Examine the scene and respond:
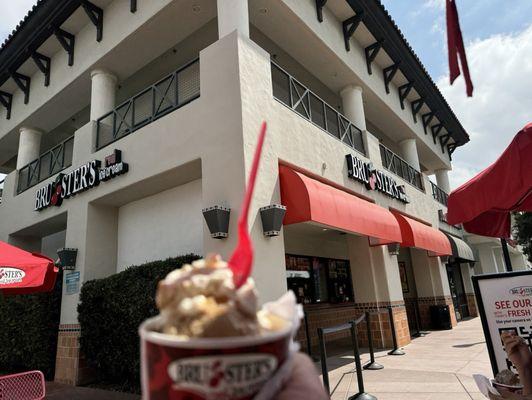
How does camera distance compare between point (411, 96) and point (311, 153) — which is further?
point (411, 96)

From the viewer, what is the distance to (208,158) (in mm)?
6703

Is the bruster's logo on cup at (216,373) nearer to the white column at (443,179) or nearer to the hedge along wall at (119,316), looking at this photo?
the hedge along wall at (119,316)

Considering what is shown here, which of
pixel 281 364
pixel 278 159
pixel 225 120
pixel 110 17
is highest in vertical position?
pixel 110 17

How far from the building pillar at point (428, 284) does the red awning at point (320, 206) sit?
7.16 m

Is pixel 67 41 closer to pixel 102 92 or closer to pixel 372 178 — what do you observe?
pixel 102 92

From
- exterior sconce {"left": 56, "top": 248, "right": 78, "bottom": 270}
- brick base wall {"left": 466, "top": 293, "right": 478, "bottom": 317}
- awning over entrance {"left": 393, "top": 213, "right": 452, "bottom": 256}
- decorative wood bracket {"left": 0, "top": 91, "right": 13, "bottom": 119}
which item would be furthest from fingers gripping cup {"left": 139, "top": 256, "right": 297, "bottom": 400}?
brick base wall {"left": 466, "top": 293, "right": 478, "bottom": 317}

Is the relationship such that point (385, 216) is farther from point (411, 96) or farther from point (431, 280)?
point (411, 96)

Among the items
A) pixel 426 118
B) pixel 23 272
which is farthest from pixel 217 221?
pixel 426 118

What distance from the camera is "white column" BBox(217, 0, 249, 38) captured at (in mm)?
7277

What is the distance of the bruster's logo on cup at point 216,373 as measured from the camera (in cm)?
77

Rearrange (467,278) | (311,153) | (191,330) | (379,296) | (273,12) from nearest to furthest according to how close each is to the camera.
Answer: (191,330)
(311,153)
(273,12)
(379,296)
(467,278)

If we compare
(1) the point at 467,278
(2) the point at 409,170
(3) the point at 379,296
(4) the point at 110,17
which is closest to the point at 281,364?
(3) the point at 379,296

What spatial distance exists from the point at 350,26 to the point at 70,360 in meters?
10.8

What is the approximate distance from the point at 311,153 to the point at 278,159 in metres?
1.23
